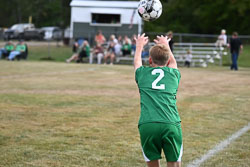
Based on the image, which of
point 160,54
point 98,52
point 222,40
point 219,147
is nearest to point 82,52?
point 98,52

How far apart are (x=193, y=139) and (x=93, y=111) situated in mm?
3216

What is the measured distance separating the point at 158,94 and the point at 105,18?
35.2 m

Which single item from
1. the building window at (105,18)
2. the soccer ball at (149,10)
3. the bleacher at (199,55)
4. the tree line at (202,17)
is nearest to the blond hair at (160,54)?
the soccer ball at (149,10)

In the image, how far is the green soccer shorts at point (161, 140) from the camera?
4.36m

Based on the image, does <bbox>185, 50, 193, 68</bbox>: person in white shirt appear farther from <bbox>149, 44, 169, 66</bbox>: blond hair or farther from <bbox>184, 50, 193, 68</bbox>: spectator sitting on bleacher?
<bbox>149, 44, 169, 66</bbox>: blond hair

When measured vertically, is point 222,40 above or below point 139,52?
below

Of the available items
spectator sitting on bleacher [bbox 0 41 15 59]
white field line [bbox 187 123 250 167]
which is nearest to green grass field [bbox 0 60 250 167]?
white field line [bbox 187 123 250 167]

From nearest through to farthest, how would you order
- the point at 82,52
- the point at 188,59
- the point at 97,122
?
the point at 97,122 → the point at 188,59 → the point at 82,52

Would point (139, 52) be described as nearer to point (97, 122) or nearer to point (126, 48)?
point (97, 122)

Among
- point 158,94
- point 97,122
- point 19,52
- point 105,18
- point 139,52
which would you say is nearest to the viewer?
point 158,94

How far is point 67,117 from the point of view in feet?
31.7

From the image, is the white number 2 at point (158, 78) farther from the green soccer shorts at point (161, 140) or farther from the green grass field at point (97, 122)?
the green grass field at point (97, 122)

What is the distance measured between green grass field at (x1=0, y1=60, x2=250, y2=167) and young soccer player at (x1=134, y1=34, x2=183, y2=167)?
190cm

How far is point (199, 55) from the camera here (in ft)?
96.6
